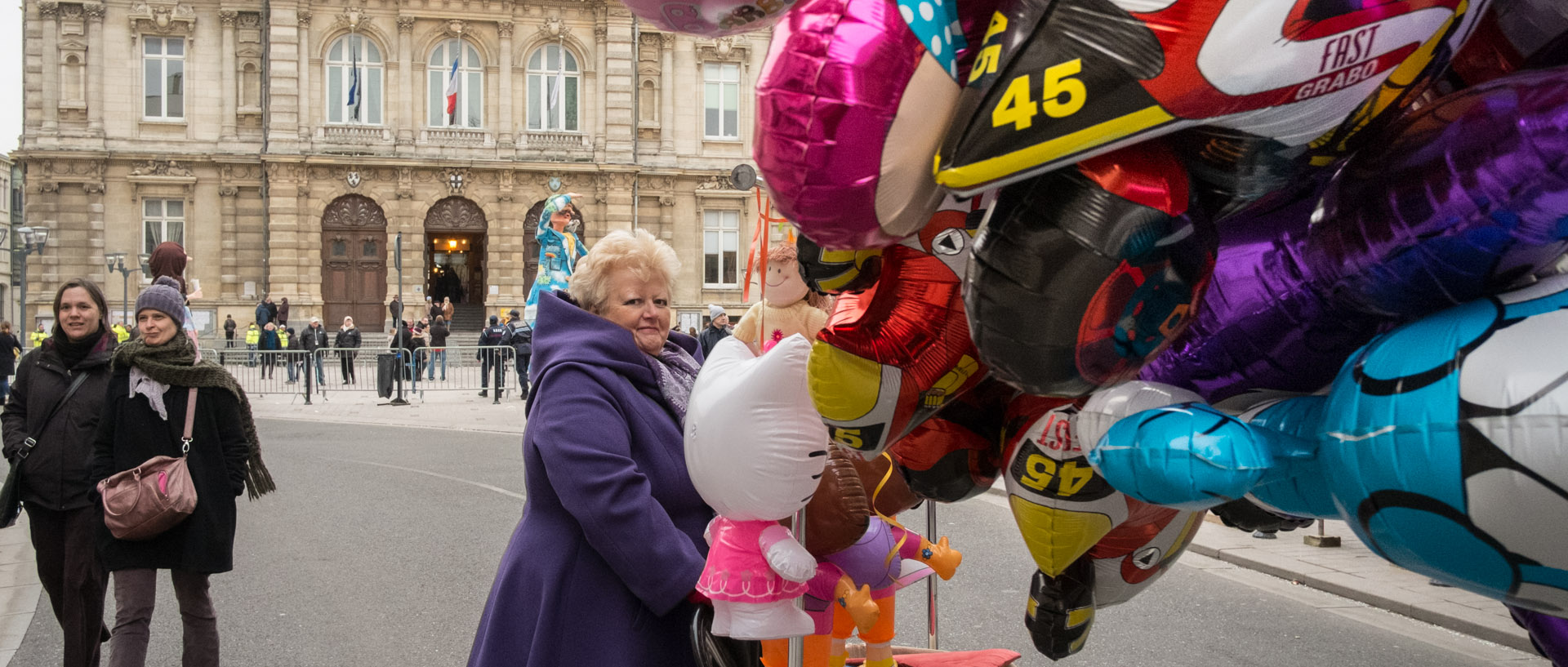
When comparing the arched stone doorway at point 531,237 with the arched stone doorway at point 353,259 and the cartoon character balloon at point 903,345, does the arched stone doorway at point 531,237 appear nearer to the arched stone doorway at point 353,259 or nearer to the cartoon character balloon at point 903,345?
the arched stone doorway at point 353,259

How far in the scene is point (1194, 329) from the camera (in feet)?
4.83

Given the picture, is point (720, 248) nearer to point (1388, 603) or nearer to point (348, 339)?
point (348, 339)

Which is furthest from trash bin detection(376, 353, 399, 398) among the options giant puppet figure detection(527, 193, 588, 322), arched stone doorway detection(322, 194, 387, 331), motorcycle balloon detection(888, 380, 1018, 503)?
motorcycle balloon detection(888, 380, 1018, 503)

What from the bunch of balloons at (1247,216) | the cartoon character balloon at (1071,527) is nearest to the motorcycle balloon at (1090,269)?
the bunch of balloons at (1247,216)

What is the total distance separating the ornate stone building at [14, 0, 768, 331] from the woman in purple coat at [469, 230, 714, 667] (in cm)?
2822

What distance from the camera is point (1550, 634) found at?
58.0 inches

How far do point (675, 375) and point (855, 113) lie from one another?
5.64 ft

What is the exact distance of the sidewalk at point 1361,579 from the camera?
18.6ft

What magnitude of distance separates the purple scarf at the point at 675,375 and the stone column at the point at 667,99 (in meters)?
30.0

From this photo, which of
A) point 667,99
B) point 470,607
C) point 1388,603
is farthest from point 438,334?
point 1388,603

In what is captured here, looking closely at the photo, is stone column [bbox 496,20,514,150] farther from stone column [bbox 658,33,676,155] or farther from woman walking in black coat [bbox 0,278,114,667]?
woman walking in black coat [bbox 0,278,114,667]

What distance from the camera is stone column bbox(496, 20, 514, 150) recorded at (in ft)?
104

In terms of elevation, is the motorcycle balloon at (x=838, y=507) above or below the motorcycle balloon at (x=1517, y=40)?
below

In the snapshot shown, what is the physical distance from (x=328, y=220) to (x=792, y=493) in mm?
32069
